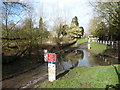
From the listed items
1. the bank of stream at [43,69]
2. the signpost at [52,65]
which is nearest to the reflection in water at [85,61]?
the bank of stream at [43,69]

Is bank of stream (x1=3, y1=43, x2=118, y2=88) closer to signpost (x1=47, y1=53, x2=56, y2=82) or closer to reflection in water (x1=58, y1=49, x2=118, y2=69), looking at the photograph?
reflection in water (x1=58, y1=49, x2=118, y2=69)

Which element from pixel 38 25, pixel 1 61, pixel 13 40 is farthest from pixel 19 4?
pixel 1 61

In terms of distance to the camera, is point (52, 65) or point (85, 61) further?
point (85, 61)

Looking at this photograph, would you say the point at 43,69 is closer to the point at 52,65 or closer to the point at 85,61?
the point at 52,65

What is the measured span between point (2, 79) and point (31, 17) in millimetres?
6470

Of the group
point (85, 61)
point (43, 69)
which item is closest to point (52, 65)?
point (43, 69)

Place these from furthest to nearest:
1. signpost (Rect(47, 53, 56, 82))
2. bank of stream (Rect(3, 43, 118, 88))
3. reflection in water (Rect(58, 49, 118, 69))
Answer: reflection in water (Rect(58, 49, 118, 69)) < bank of stream (Rect(3, 43, 118, 88)) < signpost (Rect(47, 53, 56, 82))

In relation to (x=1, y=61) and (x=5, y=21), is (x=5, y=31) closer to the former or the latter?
(x=5, y=21)

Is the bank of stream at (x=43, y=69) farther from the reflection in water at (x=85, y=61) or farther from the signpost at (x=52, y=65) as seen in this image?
the signpost at (x=52, y=65)

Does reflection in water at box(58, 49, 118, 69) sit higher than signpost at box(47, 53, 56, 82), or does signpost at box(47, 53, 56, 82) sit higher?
signpost at box(47, 53, 56, 82)

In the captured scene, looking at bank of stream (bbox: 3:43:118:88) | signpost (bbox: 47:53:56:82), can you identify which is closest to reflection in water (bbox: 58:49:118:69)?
bank of stream (bbox: 3:43:118:88)

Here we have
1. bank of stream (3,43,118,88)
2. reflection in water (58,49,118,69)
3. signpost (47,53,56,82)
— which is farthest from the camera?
reflection in water (58,49,118,69)

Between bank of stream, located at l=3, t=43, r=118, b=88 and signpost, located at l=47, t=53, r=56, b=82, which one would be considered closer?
signpost, located at l=47, t=53, r=56, b=82

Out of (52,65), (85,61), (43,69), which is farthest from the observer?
(85,61)
